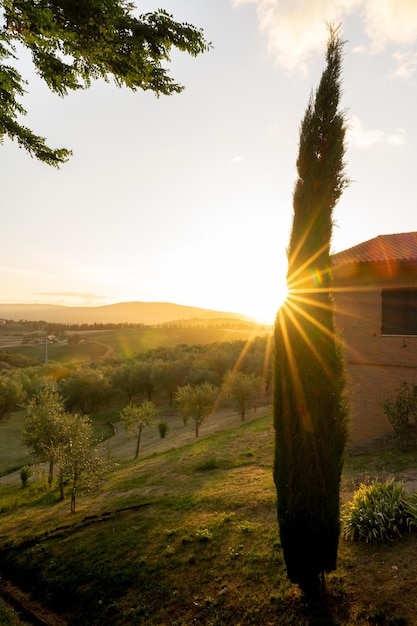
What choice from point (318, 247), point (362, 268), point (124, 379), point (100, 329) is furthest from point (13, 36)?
point (100, 329)

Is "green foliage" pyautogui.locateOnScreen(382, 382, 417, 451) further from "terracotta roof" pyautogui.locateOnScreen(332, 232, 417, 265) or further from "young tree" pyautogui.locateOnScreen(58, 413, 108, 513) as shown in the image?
"young tree" pyautogui.locateOnScreen(58, 413, 108, 513)

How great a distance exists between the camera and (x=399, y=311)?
16.4 meters

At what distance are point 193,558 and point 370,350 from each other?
1167 centimetres

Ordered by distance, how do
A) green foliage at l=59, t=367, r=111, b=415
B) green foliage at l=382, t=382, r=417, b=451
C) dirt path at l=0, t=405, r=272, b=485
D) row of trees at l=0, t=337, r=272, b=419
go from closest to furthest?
1. green foliage at l=382, t=382, r=417, b=451
2. dirt path at l=0, t=405, r=272, b=485
3. row of trees at l=0, t=337, r=272, b=419
4. green foliage at l=59, t=367, r=111, b=415

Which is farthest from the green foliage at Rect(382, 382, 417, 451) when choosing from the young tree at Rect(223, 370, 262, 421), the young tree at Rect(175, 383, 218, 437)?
the young tree at Rect(223, 370, 262, 421)

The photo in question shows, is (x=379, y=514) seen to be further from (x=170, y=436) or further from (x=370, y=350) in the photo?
(x=170, y=436)

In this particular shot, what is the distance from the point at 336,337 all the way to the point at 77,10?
26.8 ft

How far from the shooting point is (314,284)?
733cm

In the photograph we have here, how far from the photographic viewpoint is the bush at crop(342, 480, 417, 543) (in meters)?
8.16

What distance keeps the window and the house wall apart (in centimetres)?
25

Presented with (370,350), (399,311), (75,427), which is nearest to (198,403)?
(75,427)

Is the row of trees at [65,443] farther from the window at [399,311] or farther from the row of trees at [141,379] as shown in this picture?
the row of trees at [141,379]

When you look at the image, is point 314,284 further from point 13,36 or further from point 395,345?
point 395,345

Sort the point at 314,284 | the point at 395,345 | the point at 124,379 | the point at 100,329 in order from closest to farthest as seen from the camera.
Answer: the point at 314,284, the point at 395,345, the point at 124,379, the point at 100,329
